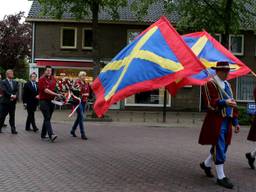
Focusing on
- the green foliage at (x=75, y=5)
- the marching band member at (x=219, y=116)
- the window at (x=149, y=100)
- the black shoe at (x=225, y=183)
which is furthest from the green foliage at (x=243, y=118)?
the black shoe at (x=225, y=183)

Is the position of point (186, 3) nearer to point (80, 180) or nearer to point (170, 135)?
point (170, 135)

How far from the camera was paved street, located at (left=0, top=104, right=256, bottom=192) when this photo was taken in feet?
26.3

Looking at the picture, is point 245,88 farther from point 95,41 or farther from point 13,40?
point 13,40

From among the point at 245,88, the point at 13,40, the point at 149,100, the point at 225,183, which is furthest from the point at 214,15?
the point at 13,40

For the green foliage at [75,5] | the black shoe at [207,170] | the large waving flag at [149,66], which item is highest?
the green foliage at [75,5]

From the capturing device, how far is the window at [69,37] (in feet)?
108

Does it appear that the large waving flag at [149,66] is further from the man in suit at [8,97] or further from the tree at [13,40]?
the tree at [13,40]

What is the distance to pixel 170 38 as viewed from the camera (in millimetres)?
8578

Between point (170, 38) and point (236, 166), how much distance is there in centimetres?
309

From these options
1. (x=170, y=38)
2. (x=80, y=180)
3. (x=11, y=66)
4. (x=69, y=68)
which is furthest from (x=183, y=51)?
(x=11, y=66)

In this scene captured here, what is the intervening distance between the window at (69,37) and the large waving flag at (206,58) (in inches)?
916

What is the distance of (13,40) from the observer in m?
50.2

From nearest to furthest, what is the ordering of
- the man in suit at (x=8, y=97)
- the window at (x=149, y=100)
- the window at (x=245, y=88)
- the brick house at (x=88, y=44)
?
the man in suit at (x=8, y=97) < the brick house at (x=88, y=44) < the window at (x=149, y=100) < the window at (x=245, y=88)

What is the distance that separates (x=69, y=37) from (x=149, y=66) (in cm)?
2544
